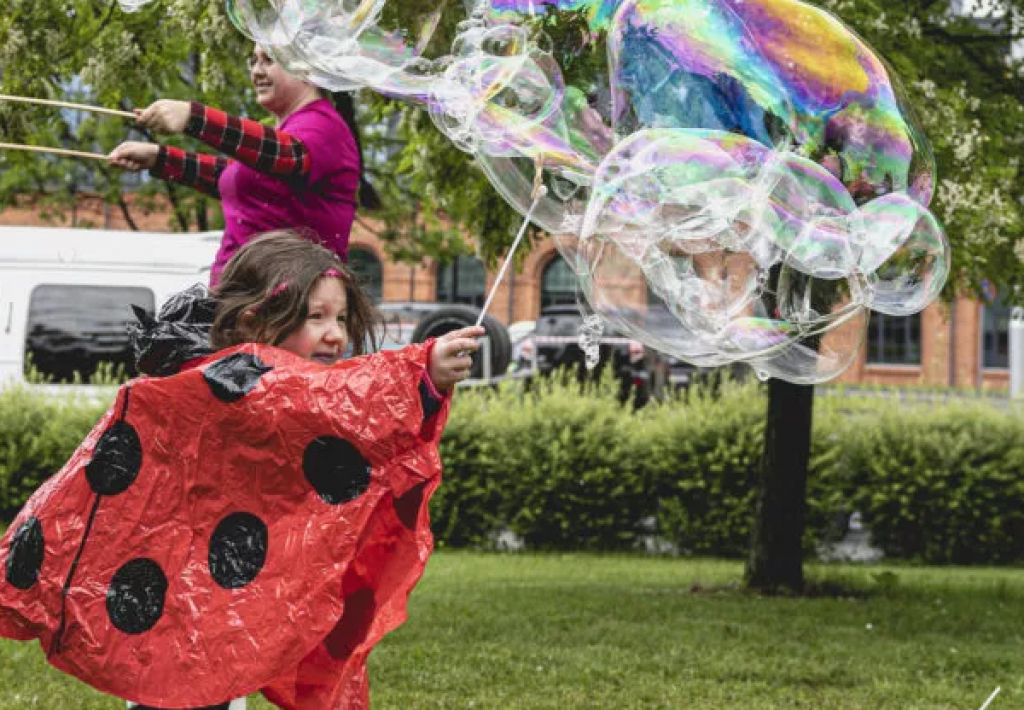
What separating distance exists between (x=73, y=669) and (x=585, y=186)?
214cm

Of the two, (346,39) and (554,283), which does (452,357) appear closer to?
(346,39)

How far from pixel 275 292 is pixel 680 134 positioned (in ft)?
4.51

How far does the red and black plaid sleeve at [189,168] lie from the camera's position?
4.02 metres

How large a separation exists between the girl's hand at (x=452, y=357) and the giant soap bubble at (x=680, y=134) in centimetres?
99

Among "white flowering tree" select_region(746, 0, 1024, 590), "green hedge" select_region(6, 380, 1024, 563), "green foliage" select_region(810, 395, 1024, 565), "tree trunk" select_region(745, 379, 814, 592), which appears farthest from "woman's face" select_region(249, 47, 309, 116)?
"green foliage" select_region(810, 395, 1024, 565)

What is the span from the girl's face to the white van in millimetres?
9535

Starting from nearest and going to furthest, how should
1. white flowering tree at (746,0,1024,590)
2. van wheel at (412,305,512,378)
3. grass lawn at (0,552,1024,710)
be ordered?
grass lawn at (0,552,1024,710) < white flowering tree at (746,0,1024,590) < van wheel at (412,305,512,378)

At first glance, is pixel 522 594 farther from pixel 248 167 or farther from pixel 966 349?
pixel 966 349

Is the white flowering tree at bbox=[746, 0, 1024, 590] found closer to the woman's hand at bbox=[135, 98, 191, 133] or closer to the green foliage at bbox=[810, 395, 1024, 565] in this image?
the green foliage at bbox=[810, 395, 1024, 565]

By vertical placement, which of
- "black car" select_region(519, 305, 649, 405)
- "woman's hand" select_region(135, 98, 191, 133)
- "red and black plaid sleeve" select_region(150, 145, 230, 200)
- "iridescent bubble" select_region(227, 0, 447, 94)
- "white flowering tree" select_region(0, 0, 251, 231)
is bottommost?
"black car" select_region(519, 305, 649, 405)

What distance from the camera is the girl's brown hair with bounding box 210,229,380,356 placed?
3.52 m

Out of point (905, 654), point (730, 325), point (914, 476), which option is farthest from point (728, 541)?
point (730, 325)

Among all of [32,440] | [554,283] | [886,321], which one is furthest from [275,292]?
[886,321]

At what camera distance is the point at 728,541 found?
450 inches
